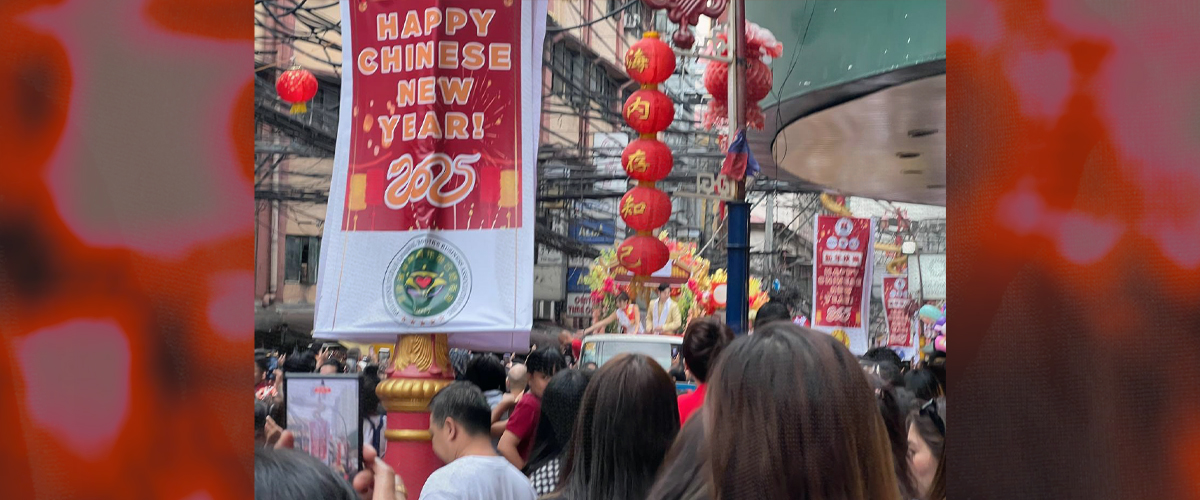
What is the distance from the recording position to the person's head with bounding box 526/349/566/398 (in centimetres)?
502

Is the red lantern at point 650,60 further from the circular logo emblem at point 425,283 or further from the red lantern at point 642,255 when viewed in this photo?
the circular logo emblem at point 425,283

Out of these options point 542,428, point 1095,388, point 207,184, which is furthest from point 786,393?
point 542,428

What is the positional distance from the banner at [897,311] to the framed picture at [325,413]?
33.8 ft

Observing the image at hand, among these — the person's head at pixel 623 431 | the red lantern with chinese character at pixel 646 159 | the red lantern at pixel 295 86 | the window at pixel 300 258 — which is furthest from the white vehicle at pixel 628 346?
the window at pixel 300 258

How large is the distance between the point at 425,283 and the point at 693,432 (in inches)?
97.7

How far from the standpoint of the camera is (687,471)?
209 centimetres

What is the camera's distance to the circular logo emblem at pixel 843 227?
9.36 m

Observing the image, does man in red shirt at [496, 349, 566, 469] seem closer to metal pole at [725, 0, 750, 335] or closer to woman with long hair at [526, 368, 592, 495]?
woman with long hair at [526, 368, 592, 495]

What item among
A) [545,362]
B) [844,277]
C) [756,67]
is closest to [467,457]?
[545,362]

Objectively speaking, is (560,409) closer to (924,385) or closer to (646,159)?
(924,385)

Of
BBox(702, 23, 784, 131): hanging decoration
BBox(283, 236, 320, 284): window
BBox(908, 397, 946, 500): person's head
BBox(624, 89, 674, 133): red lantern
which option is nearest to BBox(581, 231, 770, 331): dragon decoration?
BBox(624, 89, 674, 133): red lantern

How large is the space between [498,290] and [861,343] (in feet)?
17.9

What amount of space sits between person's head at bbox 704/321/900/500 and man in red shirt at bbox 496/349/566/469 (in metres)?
A: 2.76

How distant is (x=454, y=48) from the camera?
14.7ft
